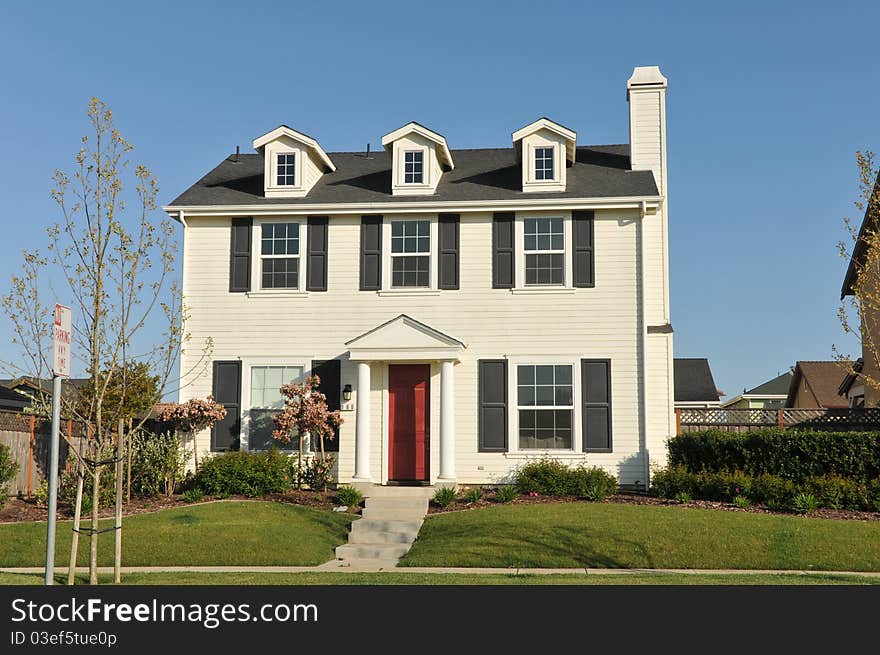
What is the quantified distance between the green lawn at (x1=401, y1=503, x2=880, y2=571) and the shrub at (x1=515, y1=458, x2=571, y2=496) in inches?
86.2

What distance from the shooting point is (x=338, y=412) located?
62.4 ft

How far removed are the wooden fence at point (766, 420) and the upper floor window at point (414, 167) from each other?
744cm

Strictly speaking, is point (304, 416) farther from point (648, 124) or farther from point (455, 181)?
point (648, 124)

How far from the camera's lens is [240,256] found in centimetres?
2009

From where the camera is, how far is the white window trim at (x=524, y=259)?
760 inches

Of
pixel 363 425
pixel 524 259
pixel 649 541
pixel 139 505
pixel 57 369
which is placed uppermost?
pixel 524 259

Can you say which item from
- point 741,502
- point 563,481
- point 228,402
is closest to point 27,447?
point 228,402

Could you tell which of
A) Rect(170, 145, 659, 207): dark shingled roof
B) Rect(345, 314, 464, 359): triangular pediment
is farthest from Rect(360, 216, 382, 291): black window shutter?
Rect(345, 314, 464, 359): triangular pediment

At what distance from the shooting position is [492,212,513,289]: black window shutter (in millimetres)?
19438

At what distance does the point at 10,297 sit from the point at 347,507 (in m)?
8.77

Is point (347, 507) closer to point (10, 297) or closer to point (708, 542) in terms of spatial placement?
point (708, 542)

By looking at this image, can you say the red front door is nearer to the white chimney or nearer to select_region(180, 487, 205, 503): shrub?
select_region(180, 487, 205, 503): shrub

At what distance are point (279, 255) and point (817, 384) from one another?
28.8 meters

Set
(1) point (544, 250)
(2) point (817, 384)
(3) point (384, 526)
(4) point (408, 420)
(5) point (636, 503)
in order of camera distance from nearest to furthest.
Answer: (3) point (384, 526)
(5) point (636, 503)
(4) point (408, 420)
(1) point (544, 250)
(2) point (817, 384)
